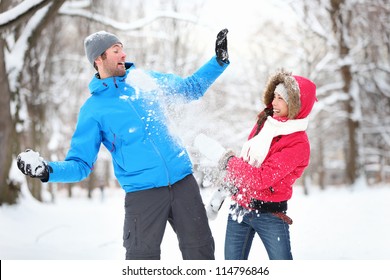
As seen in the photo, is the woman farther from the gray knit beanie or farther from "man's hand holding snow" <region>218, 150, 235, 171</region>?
the gray knit beanie

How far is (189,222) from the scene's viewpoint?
2.81m

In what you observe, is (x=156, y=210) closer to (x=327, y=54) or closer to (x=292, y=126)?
(x=292, y=126)

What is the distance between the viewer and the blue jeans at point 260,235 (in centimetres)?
286

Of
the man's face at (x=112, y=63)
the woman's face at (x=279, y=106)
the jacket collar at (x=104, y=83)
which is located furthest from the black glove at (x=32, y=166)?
the woman's face at (x=279, y=106)

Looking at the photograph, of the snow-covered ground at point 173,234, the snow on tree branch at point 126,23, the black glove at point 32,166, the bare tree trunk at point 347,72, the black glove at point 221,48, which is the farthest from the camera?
the bare tree trunk at point 347,72

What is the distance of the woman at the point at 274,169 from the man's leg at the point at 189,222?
0.84 feet

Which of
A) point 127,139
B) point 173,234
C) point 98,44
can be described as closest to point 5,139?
point 173,234

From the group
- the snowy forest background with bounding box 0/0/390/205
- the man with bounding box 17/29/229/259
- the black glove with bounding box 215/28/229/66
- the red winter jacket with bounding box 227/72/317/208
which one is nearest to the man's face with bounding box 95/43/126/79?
the man with bounding box 17/29/229/259

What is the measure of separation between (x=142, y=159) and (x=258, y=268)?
1.01m

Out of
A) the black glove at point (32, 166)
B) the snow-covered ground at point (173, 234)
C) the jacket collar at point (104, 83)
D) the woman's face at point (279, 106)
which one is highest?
the jacket collar at point (104, 83)

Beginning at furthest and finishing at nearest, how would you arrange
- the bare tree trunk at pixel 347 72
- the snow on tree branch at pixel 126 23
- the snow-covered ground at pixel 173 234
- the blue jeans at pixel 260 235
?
the bare tree trunk at pixel 347 72 → the snow on tree branch at pixel 126 23 → the snow-covered ground at pixel 173 234 → the blue jeans at pixel 260 235

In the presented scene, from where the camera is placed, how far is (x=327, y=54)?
1606cm

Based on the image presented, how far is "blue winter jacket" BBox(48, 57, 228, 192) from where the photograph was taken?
2.75 m

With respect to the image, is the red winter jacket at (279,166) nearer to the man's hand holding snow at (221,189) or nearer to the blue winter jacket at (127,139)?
the man's hand holding snow at (221,189)
